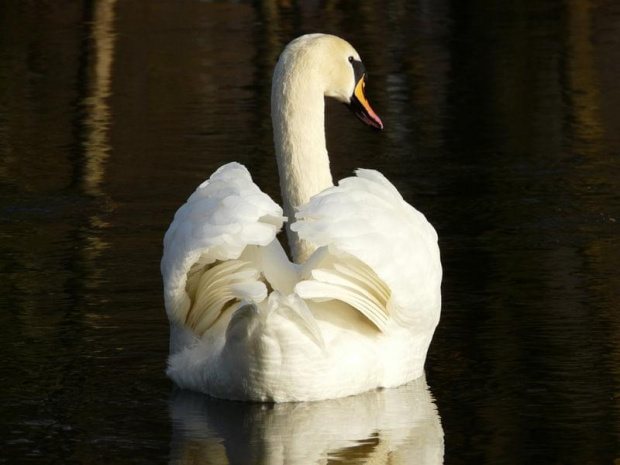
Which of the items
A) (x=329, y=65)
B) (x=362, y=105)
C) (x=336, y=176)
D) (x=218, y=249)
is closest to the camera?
(x=218, y=249)

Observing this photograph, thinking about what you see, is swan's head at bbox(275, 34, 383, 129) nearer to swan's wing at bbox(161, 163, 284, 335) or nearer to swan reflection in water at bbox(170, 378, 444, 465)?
swan's wing at bbox(161, 163, 284, 335)

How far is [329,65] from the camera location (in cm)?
779

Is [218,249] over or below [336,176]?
over

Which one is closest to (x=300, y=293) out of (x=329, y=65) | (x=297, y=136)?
(x=297, y=136)

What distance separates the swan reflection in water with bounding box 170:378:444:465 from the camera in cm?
607

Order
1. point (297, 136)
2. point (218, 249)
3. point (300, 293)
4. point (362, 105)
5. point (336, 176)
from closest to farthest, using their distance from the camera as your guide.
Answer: point (300, 293)
point (218, 249)
point (297, 136)
point (362, 105)
point (336, 176)

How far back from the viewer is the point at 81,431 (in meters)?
6.39

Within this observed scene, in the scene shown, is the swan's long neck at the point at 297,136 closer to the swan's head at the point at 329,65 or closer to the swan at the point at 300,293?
the swan's head at the point at 329,65

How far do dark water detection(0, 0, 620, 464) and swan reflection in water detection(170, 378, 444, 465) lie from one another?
16 mm

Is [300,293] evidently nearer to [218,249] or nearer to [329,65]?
[218,249]

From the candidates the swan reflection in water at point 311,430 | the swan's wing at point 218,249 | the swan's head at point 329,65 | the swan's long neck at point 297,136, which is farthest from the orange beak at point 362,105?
the swan reflection in water at point 311,430

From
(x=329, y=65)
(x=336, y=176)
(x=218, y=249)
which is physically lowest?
(x=336, y=176)

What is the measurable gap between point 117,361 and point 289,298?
1494 millimetres

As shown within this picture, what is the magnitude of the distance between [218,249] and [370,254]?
1.99 ft
